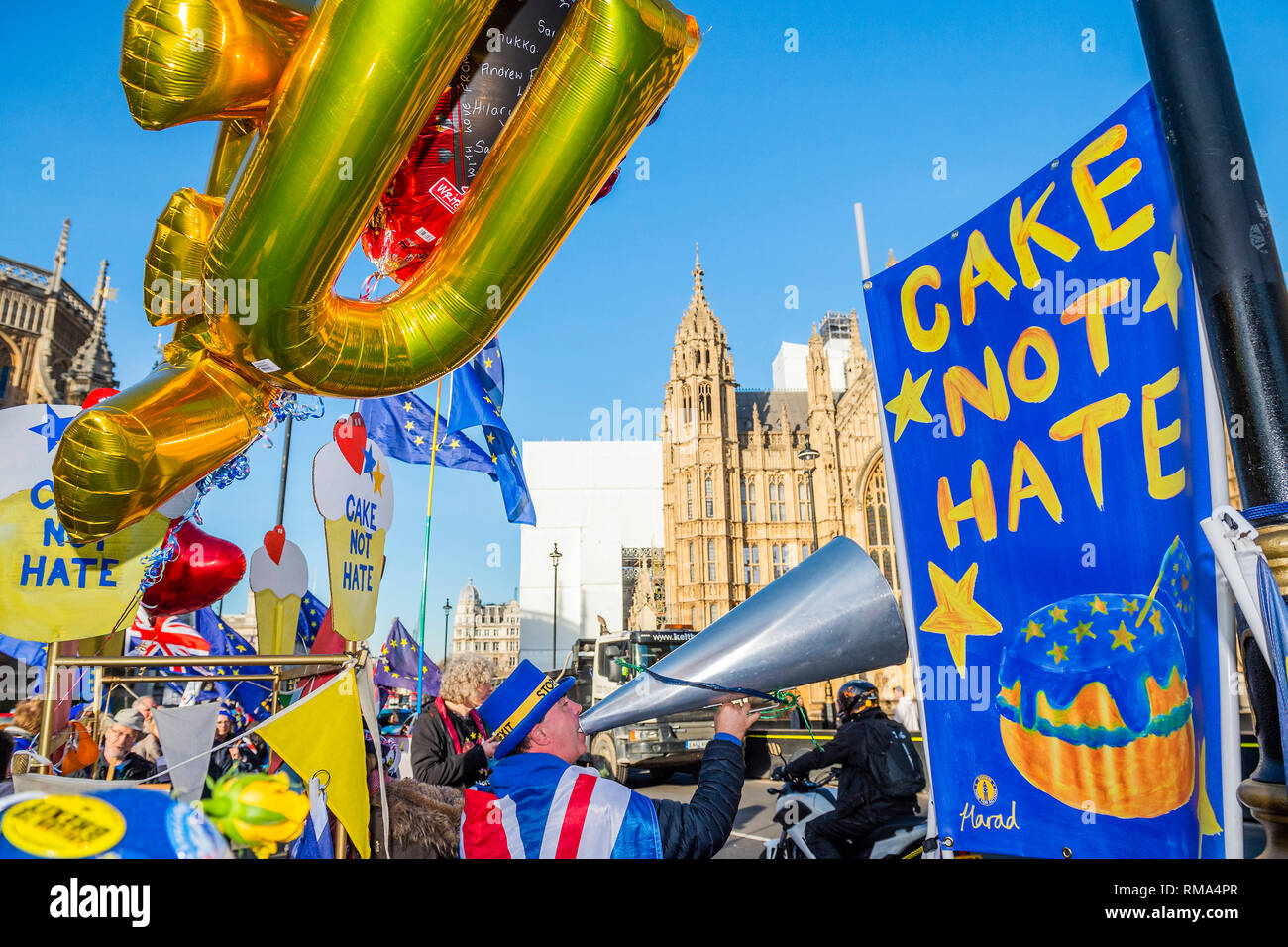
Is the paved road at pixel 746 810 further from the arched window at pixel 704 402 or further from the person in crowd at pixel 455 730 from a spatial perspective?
the arched window at pixel 704 402

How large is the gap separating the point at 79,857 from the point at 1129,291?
2.70 m

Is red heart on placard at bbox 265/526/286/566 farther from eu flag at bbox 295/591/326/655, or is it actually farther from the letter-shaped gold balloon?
the letter-shaped gold balloon

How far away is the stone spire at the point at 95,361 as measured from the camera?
2355cm

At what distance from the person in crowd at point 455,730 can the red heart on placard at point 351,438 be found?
1.27 meters

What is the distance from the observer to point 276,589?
4.42 meters

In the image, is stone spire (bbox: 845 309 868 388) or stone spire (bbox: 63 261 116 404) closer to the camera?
stone spire (bbox: 63 261 116 404)

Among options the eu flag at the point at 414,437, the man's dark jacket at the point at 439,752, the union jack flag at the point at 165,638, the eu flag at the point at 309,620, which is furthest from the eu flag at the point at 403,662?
the man's dark jacket at the point at 439,752

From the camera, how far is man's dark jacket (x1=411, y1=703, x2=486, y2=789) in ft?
14.3

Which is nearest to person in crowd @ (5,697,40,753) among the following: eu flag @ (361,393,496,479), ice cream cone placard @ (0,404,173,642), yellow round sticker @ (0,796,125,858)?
ice cream cone placard @ (0,404,173,642)

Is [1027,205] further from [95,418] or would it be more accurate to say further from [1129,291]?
[95,418]

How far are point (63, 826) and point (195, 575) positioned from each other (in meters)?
3.33

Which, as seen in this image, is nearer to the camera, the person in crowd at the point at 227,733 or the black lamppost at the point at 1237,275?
the black lamppost at the point at 1237,275

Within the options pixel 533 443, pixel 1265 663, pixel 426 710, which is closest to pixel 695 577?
pixel 533 443

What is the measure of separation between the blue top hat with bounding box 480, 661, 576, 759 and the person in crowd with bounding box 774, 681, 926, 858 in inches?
81.5
